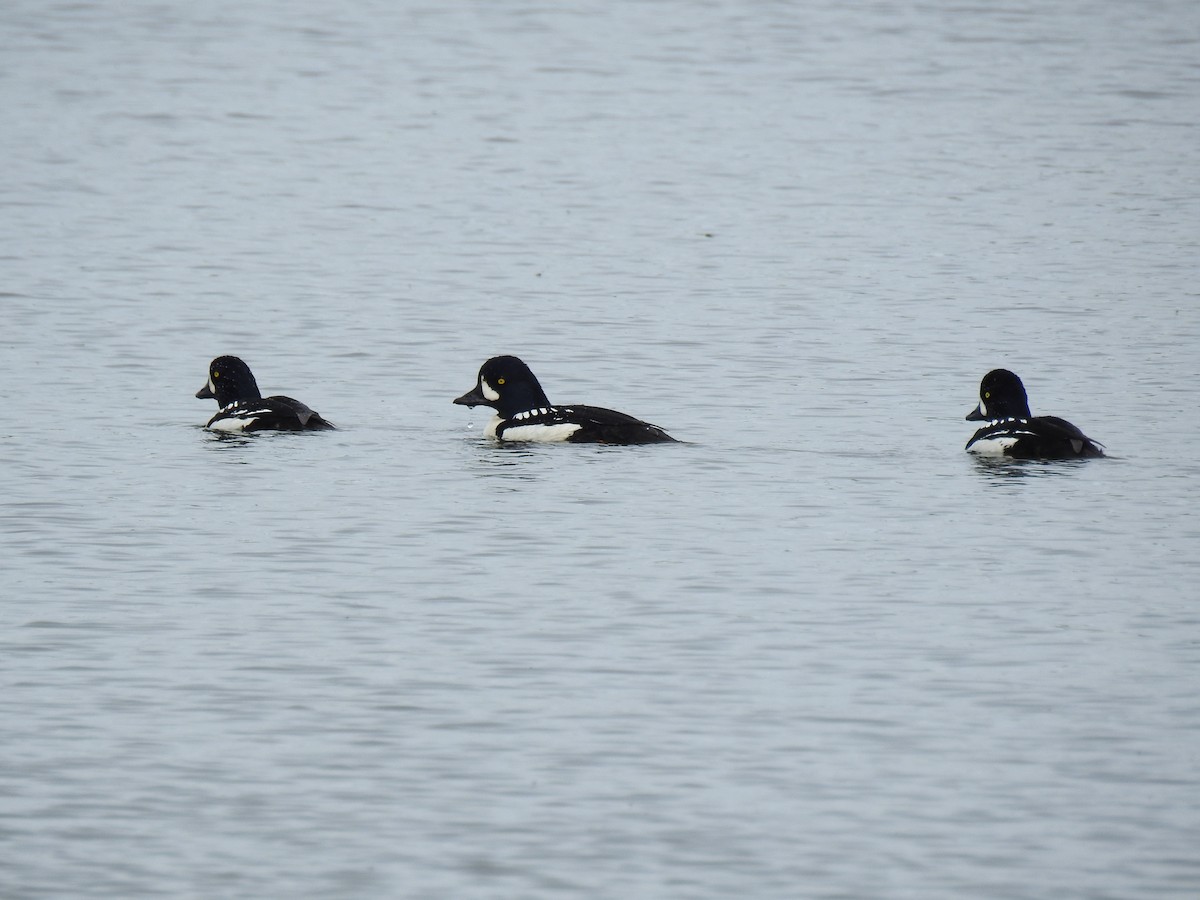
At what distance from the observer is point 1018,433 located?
57.1ft

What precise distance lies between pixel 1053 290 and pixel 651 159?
50.7 feet

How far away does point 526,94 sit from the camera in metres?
50.7

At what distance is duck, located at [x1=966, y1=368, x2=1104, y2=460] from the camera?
1734 centimetres

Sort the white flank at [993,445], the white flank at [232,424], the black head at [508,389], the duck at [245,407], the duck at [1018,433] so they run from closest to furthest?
the duck at [1018,433], the white flank at [993,445], the duck at [245,407], the white flank at [232,424], the black head at [508,389]

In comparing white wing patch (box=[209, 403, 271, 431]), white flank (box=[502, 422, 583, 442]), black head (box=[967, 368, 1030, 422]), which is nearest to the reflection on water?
black head (box=[967, 368, 1030, 422])

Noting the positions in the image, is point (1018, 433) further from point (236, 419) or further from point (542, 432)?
point (236, 419)

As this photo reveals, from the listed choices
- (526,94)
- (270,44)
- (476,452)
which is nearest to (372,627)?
(476,452)

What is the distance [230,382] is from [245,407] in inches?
20.9

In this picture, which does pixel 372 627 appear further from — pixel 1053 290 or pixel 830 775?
pixel 1053 290

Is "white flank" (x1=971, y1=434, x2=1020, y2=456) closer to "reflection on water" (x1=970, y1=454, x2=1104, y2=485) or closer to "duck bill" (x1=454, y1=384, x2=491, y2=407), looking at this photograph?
"reflection on water" (x1=970, y1=454, x2=1104, y2=485)

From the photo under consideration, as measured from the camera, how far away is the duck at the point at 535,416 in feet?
59.3

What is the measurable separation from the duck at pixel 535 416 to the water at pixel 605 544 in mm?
369

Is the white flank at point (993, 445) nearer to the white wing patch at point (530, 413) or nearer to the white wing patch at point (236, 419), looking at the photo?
the white wing patch at point (530, 413)

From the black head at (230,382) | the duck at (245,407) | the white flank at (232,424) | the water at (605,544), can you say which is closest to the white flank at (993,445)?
the water at (605,544)
